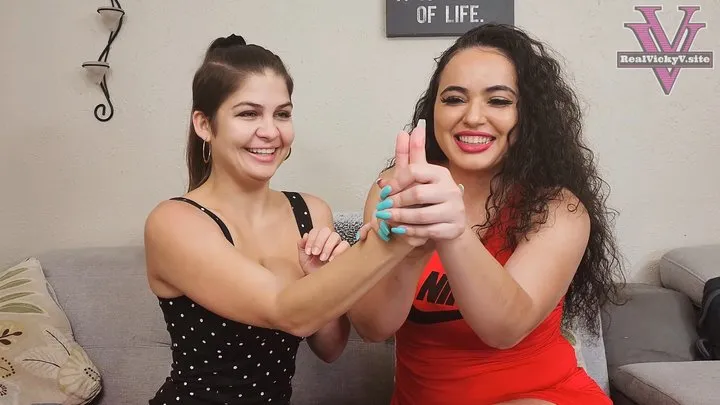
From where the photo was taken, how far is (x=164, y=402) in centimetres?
116

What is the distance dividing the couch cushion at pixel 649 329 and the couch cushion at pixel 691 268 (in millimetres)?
52

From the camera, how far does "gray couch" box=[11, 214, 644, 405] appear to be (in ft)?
5.47

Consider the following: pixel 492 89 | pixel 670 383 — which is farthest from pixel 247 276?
pixel 670 383

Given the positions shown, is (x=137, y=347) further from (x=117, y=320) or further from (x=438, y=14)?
(x=438, y=14)

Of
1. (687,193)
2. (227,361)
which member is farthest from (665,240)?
(227,361)

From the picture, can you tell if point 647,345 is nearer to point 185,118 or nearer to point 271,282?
point 271,282

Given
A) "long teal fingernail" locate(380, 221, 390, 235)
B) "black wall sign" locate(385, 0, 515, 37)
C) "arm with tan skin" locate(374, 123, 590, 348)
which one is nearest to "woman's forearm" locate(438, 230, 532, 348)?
"arm with tan skin" locate(374, 123, 590, 348)

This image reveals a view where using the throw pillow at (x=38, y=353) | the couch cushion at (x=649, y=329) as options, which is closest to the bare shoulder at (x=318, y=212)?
the throw pillow at (x=38, y=353)

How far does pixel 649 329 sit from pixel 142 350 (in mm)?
1431

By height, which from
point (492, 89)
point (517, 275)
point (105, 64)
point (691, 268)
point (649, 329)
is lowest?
point (649, 329)

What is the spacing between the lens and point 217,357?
1136 mm

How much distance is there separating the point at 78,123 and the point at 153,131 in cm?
24

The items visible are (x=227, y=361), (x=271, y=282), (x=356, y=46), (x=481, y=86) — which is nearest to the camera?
(x=271, y=282)

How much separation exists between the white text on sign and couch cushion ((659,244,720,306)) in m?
0.98
